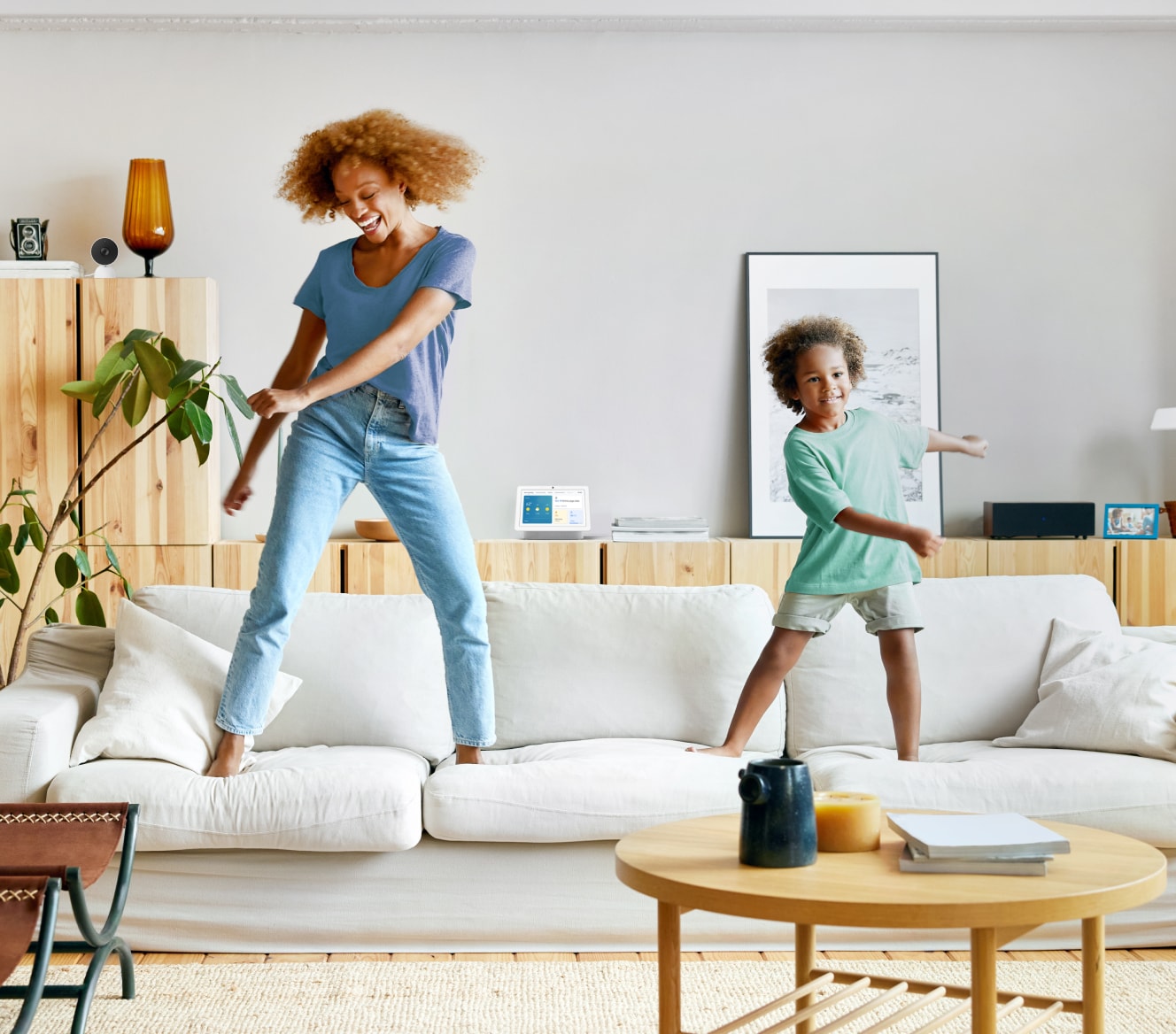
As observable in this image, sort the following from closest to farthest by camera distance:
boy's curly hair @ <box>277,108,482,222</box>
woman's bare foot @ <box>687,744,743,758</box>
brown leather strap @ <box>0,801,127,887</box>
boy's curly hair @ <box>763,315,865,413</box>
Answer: brown leather strap @ <box>0,801,127,887</box>, boy's curly hair @ <box>277,108,482,222</box>, woman's bare foot @ <box>687,744,743,758</box>, boy's curly hair @ <box>763,315,865,413</box>

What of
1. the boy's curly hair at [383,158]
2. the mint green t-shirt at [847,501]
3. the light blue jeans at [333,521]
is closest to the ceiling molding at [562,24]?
the boy's curly hair at [383,158]

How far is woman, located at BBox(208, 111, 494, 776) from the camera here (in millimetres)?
2617

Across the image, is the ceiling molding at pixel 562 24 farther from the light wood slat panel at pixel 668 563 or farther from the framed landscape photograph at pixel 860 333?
the light wood slat panel at pixel 668 563

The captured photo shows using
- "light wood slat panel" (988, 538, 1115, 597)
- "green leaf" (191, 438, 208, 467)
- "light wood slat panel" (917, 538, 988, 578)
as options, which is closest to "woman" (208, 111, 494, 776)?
"green leaf" (191, 438, 208, 467)

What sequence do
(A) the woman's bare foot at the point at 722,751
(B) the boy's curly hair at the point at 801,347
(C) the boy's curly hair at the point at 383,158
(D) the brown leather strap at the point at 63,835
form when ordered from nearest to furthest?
(D) the brown leather strap at the point at 63,835, (C) the boy's curly hair at the point at 383,158, (A) the woman's bare foot at the point at 722,751, (B) the boy's curly hair at the point at 801,347

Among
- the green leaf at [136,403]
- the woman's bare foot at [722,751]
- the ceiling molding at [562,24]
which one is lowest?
the woman's bare foot at [722,751]

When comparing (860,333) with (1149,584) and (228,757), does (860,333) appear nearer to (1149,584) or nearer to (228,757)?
(1149,584)

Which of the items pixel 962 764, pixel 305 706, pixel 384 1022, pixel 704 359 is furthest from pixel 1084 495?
pixel 384 1022

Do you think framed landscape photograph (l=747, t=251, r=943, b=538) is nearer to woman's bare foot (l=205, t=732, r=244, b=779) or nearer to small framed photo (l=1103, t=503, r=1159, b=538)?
small framed photo (l=1103, t=503, r=1159, b=538)

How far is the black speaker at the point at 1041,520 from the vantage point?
3.72 metres

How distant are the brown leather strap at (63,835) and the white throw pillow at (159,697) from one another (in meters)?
0.32

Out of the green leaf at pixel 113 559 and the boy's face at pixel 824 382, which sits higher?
the boy's face at pixel 824 382

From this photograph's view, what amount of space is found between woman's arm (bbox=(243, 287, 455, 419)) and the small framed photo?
2275 millimetres

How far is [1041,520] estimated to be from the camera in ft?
12.3
